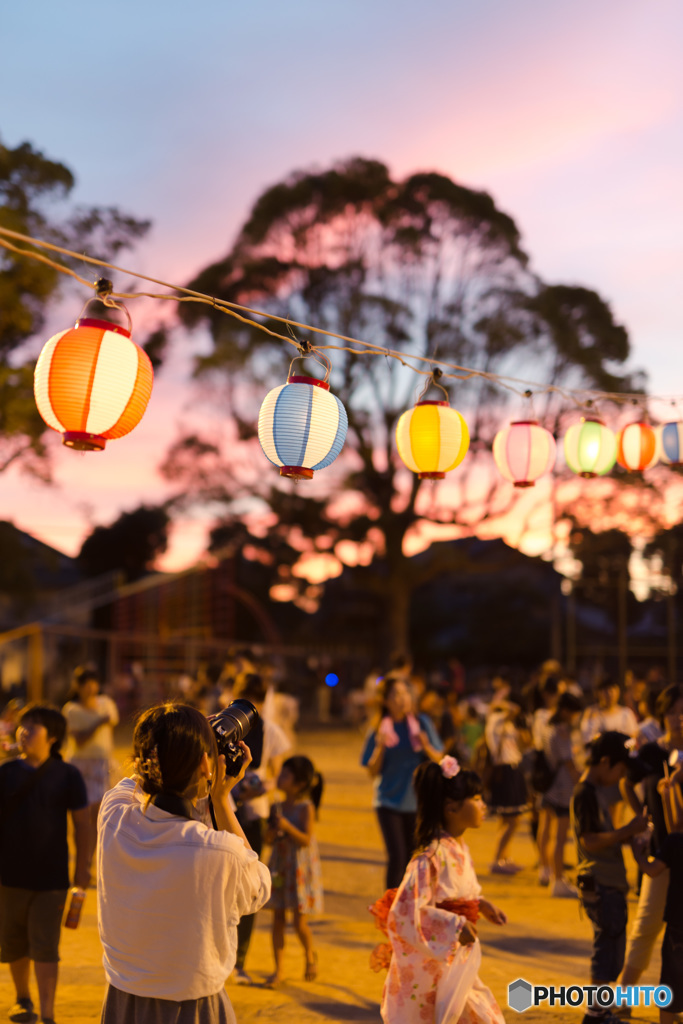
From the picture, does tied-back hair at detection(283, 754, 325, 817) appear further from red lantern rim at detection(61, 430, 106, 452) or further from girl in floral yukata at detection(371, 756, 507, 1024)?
red lantern rim at detection(61, 430, 106, 452)

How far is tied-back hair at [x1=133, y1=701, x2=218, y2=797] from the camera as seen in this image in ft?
6.90

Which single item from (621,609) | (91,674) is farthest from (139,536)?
(91,674)

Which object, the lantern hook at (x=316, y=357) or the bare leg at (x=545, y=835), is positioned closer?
the lantern hook at (x=316, y=357)

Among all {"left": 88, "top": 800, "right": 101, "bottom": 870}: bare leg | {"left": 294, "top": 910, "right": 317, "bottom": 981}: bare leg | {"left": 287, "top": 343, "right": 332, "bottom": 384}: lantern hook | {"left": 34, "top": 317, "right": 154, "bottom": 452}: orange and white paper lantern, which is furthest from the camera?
{"left": 294, "top": 910, "right": 317, "bottom": 981}: bare leg

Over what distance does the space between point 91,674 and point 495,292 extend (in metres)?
17.2

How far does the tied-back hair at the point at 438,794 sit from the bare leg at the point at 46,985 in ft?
5.97

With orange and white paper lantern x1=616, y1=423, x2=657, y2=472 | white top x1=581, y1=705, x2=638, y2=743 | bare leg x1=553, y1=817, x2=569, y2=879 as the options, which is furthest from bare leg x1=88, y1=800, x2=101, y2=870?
orange and white paper lantern x1=616, y1=423, x2=657, y2=472

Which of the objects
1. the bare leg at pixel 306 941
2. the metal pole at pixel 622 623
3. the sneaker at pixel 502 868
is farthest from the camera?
the metal pole at pixel 622 623

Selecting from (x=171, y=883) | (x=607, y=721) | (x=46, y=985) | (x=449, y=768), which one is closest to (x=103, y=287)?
(x=449, y=768)

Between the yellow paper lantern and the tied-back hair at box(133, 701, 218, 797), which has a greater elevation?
the yellow paper lantern

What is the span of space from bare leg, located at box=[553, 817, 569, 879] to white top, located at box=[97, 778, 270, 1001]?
213 inches

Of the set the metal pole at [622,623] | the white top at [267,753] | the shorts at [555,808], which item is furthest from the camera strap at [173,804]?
the metal pole at [622,623]

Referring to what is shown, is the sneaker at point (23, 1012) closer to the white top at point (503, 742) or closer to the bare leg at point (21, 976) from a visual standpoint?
the bare leg at point (21, 976)

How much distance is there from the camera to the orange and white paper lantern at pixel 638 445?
7.37 metres
